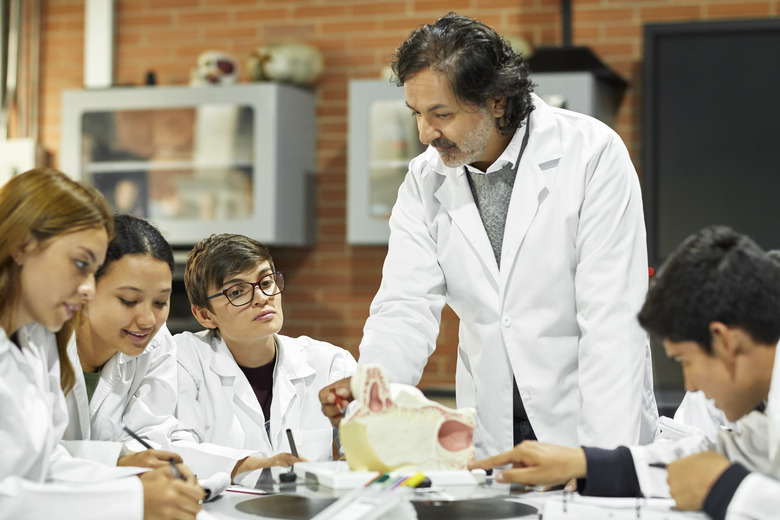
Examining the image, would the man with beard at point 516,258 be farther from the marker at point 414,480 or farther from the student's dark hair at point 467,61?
the marker at point 414,480

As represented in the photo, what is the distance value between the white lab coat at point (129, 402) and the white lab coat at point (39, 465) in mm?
215

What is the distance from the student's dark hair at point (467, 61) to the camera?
A: 1723 mm

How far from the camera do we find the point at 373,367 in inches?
53.9

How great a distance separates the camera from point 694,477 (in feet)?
3.93

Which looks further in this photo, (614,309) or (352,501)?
(614,309)

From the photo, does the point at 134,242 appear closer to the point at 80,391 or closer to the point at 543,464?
the point at 80,391

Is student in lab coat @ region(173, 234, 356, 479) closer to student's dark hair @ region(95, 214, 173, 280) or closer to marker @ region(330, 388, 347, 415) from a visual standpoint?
student's dark hair @ region(95, 214, 173, 280)

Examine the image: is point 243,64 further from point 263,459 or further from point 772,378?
point 772,378

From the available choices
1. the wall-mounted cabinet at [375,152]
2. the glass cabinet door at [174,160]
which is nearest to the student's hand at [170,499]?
the wall-mounted cabinet at [375,152]

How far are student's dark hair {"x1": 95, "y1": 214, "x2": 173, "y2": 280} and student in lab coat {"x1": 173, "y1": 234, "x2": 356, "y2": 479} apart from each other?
10.1 inches

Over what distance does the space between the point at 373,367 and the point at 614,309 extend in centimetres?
51

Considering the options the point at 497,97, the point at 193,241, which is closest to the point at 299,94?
the point at 193,241

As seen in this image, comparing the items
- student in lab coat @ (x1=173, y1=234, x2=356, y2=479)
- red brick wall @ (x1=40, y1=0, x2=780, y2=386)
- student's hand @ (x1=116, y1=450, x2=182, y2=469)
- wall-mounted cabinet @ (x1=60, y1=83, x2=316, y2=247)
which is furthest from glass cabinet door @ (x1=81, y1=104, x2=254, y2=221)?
student's hand @ (x1=116, y1=450, x2=182, y2=469)

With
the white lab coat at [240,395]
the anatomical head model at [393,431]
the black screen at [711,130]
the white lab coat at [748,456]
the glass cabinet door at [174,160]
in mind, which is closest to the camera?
the white lab coat at [748,456]
